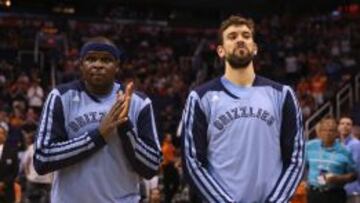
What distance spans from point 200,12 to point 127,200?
3159 cm

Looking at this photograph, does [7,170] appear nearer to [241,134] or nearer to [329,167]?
[329,167]

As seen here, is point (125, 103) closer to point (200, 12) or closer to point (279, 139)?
point (279, 139)

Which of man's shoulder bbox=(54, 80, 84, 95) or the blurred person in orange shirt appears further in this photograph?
the blurred person in orange shirt

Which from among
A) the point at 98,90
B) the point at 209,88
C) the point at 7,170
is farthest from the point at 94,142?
the point at 7,170

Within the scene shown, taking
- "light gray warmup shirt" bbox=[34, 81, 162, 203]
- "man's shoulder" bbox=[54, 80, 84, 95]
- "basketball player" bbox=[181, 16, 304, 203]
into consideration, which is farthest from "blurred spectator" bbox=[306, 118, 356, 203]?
"man's shoulder" bbox=[54, 80, 84, 95]

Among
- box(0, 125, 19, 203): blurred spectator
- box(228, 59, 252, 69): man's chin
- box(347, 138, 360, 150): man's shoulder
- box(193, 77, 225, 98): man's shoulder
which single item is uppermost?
box(228, 59, 252, 69): man's chin

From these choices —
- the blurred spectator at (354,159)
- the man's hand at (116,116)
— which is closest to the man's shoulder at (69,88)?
the man's hand at (116,116)

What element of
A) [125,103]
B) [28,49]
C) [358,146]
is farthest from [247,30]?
[28,49]

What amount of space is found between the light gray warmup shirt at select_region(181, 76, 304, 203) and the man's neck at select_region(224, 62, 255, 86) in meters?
0.03

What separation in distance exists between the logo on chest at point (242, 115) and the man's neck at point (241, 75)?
0.18m

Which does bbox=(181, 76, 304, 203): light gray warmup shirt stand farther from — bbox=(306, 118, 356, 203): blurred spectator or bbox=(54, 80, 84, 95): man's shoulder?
bbox=(306, 118, 356, 203): blurred spectator

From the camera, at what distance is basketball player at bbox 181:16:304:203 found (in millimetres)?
4246

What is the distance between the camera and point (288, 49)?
25984 millimetres

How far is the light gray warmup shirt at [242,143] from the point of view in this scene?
4.24 metres
